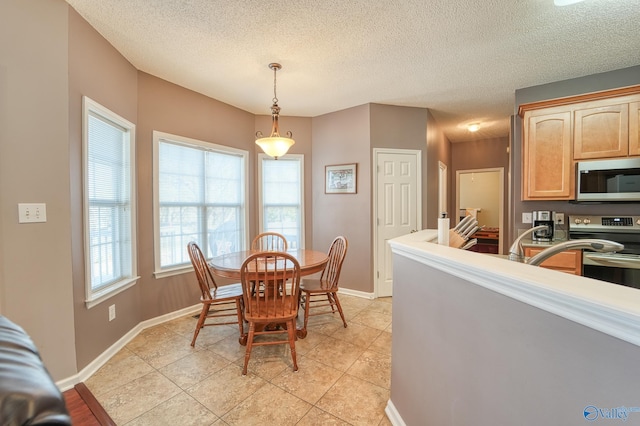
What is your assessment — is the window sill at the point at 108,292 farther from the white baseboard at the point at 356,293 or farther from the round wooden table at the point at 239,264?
the white baseboard at the point at 356,293

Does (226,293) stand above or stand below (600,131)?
below

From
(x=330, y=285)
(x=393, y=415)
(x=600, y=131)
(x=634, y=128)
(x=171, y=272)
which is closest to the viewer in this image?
(x=393, y=415)

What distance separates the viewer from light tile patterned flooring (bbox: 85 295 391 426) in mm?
1568

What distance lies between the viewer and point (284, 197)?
401cm

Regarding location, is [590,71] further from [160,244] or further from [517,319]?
[160,244]

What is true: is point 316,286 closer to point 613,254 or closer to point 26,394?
point 26,394

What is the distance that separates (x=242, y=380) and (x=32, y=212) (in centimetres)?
174

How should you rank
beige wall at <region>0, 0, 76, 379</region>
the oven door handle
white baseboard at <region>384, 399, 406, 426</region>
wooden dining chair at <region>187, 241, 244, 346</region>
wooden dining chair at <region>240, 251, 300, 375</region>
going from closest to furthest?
1. white baseboard at <region>384, 399, 406, 426</region>
2. beige wall at <region>0, 0, 76, 379</region>
3. wooden dining chair at <region>240, 251, 300, 375</region>
4. the oven door handle
5. wooden dining chair at <region>187, 241, 244, 346</region>

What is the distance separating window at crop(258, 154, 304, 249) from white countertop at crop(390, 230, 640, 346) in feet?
10.3

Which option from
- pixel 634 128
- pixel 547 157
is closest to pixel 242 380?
pixel 547 157

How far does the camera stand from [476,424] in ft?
2.93

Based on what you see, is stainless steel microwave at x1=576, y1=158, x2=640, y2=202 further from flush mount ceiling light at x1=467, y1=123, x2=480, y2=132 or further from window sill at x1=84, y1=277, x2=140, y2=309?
window sill at x1=84, y1=277, x2=140, y2=309

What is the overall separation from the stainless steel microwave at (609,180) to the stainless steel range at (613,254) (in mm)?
295

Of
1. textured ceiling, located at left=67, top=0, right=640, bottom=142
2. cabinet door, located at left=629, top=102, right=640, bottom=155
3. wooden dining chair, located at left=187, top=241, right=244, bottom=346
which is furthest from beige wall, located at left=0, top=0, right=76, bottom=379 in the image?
cabinet door, located at left=629, top=102, right=640, bottom=155
